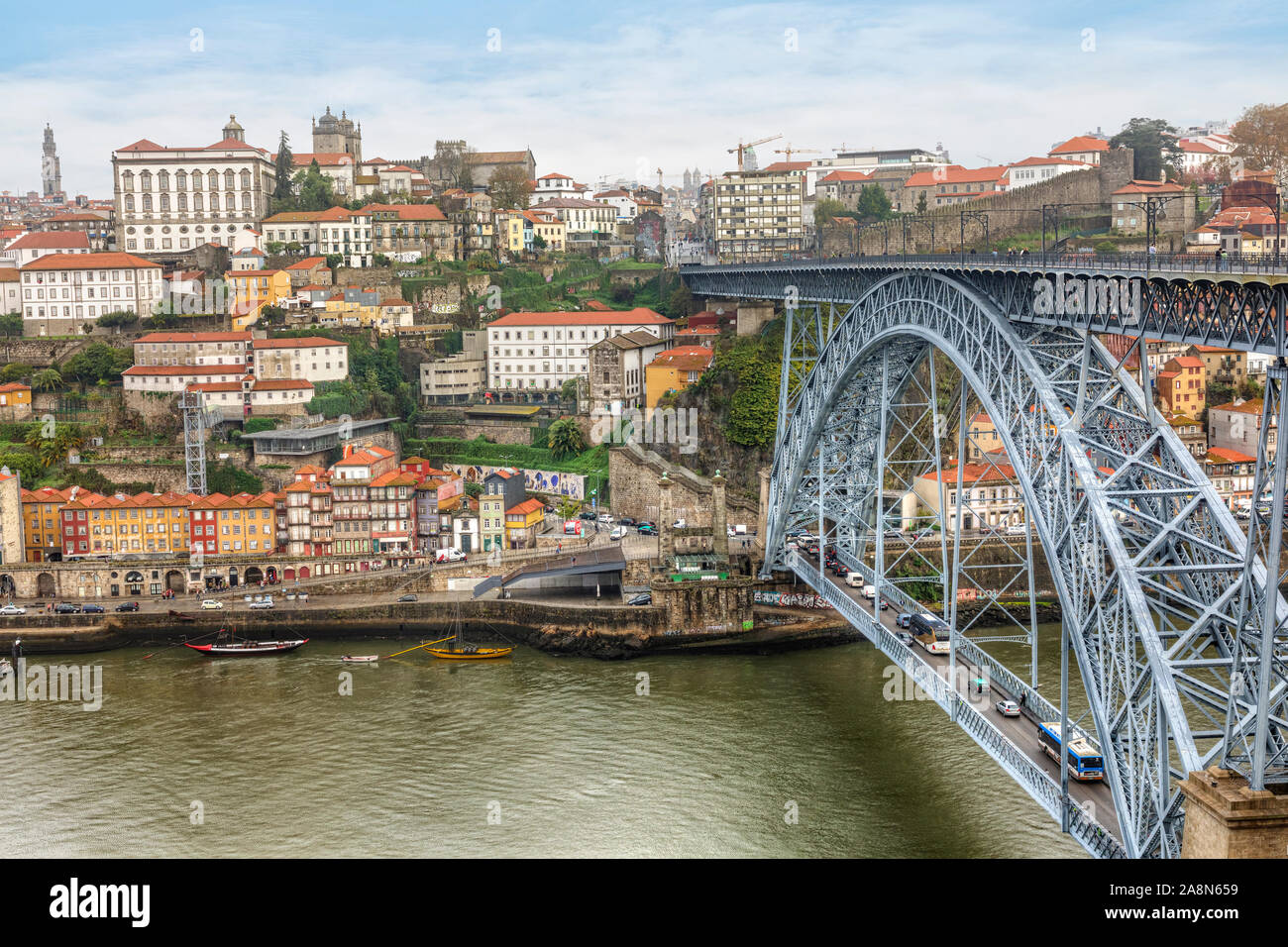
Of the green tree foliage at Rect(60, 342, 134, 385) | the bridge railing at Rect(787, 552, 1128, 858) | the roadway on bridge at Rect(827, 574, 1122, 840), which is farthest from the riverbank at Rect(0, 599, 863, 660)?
the green tree foliage at Rect(60, 342, 134, 385)

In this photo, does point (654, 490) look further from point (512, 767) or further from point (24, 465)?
point (24, 465)

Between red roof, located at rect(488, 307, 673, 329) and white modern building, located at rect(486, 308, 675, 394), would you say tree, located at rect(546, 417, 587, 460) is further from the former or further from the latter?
A: red roof, located at rect(488, 307, 673, 329)

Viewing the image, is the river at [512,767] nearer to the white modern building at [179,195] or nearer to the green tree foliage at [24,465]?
the green tree foliage at [24,465]

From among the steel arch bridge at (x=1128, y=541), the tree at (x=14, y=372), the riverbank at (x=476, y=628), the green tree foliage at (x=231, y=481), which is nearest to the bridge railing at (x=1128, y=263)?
the steel arch bridge at (x=1128, y=541)

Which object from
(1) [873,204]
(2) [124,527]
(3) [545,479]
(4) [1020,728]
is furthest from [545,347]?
(4) [1020,728]

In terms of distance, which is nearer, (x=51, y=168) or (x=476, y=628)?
(x=476, y=628)

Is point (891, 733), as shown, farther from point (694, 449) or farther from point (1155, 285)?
point (694, 449)
